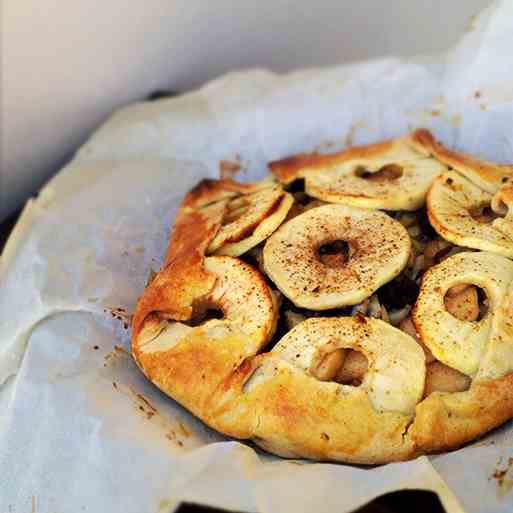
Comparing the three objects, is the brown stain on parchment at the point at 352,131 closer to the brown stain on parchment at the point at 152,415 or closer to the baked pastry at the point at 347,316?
the baked pastry at the point at 347,316

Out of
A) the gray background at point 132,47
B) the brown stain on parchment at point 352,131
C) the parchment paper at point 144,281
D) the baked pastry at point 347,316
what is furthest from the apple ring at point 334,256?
the gray background at point 132,47

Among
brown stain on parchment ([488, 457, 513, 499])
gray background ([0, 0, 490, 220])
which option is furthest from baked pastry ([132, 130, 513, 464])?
gray background ([0, 0, 490, 220])

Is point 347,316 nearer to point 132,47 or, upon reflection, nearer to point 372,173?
point 372,173

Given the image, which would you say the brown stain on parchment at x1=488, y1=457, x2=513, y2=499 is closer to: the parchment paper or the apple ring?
the parchment paper

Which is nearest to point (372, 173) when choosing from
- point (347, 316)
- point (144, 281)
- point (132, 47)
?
point (347, 316)

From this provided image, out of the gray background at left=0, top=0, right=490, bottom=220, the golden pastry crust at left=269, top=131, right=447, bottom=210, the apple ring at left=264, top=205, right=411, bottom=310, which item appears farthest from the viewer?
the gray background at left=0, top=0, right=490, bottom=220

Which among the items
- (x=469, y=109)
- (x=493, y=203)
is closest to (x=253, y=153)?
(x=469, y=109)
